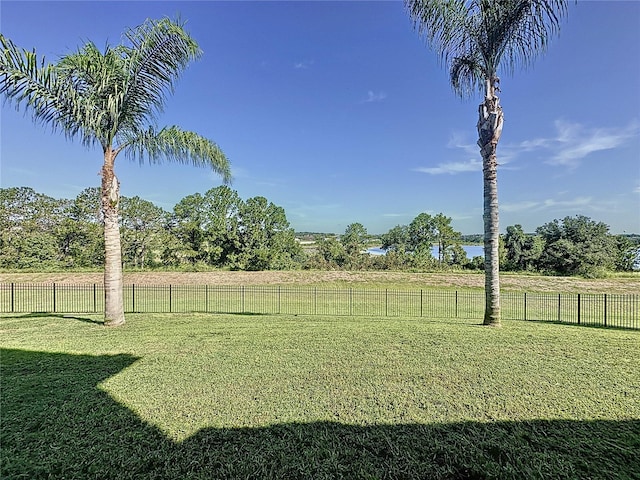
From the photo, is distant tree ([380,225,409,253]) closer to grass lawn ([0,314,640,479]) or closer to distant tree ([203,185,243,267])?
distant tree ([203,185,243,267])

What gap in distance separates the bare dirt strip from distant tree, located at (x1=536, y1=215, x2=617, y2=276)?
4.75 meters

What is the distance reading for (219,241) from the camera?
31.8 metres

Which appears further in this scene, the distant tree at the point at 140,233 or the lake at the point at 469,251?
the lake at the point at 469,251

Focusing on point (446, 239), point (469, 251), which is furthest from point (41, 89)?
point (469, 251)

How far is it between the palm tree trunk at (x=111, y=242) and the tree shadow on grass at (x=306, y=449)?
4.11 meters

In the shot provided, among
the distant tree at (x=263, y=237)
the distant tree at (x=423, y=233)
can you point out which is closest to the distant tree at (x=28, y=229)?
the distant tree at (x=263, y=237)

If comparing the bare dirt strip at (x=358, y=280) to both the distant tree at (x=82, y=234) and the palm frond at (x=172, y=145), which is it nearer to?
the distant tree at (x=82, y=234)

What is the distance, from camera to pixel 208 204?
107ft

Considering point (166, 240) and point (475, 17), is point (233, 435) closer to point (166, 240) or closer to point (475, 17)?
point (475, 17)

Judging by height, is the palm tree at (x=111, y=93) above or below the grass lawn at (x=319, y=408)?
above

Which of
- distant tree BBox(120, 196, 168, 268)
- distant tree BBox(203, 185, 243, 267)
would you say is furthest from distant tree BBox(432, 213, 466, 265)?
distant tree BBox(120, 196, 168, 268)

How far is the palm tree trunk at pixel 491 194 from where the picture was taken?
7758 mm

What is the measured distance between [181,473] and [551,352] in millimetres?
5812

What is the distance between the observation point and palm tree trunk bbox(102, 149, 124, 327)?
715 cm
